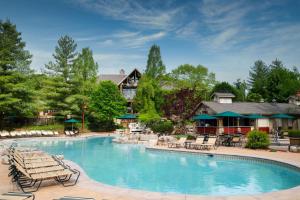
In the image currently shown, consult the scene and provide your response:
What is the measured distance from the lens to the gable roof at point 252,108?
105 ft

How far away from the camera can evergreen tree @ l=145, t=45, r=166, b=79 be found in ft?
176

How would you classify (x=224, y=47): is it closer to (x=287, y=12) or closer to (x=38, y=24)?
(x=287, y=12)

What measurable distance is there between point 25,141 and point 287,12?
1103 inches

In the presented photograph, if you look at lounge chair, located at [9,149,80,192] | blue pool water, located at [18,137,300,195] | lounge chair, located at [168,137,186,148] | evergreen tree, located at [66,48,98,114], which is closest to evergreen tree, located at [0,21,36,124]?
evergreen tree, located at [66,48,98,114]

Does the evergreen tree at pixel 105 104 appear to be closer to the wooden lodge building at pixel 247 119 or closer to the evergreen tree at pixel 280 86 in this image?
the wooden lodge building at pixel 247 119

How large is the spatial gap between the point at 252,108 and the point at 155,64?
2505 cm

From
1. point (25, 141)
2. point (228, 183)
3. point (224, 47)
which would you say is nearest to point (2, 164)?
point (228, 183)

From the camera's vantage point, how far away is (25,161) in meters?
9.75

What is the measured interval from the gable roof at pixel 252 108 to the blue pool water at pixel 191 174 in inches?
599

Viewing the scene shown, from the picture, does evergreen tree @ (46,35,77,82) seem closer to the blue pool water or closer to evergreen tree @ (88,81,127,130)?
evergreen tree @ (88,81,127,130)

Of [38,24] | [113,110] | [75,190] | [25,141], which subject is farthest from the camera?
[113,110]

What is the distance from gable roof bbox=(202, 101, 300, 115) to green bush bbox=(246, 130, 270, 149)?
11676 millimetres

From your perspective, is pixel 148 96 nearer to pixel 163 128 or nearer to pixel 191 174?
pixel 163 128

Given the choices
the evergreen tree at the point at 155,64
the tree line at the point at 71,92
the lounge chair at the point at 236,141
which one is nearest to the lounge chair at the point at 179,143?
the lounge chair at the point at 236,141
